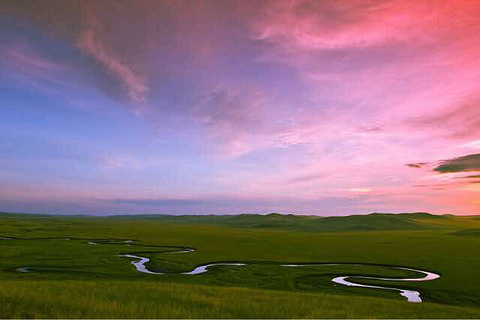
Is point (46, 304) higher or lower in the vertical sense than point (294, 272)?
higher

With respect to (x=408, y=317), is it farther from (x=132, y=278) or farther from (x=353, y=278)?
(x=132, y=278)

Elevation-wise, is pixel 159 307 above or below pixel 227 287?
above

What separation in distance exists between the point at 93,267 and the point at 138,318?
36360 millimetres

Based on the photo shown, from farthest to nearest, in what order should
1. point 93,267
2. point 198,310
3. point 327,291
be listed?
point 93,267
point 327,291
point 198,310

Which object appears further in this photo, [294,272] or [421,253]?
[421,253]

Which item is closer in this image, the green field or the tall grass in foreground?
the tall grass in foreground

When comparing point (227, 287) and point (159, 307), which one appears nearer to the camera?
point (159, 307)

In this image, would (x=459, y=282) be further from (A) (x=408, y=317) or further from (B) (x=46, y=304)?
(B) (x=46, y=304)

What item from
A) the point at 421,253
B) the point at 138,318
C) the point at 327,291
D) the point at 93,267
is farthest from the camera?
the point at 421,253

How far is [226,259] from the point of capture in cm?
5588

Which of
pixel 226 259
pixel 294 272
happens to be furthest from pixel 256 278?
pixel 226 259

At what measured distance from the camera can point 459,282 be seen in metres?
38.7

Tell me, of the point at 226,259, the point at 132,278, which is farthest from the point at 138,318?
the point at 226,259

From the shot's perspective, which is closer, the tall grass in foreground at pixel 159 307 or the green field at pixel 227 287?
the tall grass in foreground at pixel 159 307
